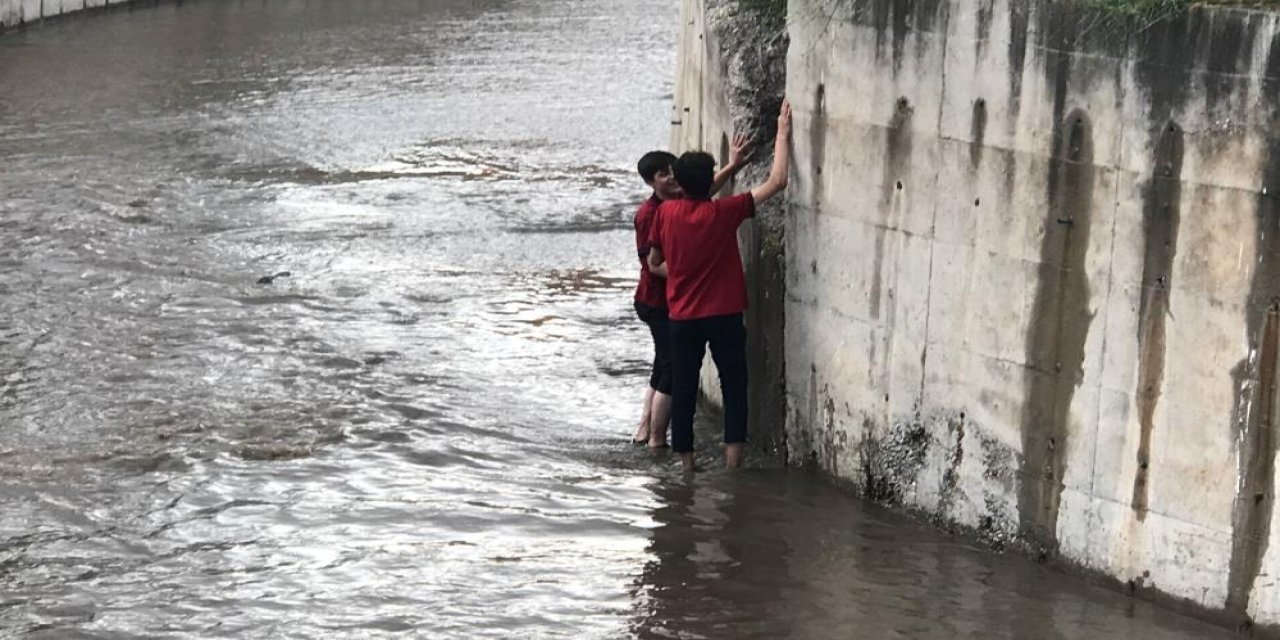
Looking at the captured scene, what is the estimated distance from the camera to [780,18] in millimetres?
9984

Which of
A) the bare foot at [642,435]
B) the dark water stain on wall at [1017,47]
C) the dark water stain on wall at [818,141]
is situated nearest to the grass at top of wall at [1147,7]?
the dark water stain on wall at [1017,47]

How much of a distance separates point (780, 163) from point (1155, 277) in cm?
240

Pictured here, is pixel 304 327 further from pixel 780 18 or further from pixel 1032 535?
pixel 1032 535

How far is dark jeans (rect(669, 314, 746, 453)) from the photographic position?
31.6 feet

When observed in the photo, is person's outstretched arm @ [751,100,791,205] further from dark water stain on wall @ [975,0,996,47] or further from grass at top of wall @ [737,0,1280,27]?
grass at top of wall @ [737,0,1280,27]

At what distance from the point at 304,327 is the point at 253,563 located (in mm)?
4667

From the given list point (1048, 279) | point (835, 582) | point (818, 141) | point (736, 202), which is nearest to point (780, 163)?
point (818, 141)

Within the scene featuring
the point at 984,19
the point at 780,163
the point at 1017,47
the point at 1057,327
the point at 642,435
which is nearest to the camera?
the point at 1057,327

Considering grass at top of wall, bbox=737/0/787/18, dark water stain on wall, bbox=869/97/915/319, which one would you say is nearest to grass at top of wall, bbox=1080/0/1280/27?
dark water stain on wall, bbox=869/97/915/319

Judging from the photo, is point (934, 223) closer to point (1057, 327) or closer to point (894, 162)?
point (894, 162)

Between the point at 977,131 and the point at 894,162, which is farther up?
the point at 977,131

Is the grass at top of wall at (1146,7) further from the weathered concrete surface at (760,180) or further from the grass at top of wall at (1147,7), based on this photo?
the weathered concrete surface at (760,180)

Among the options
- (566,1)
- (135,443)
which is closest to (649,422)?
(135,443)

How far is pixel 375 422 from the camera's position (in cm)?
1081
